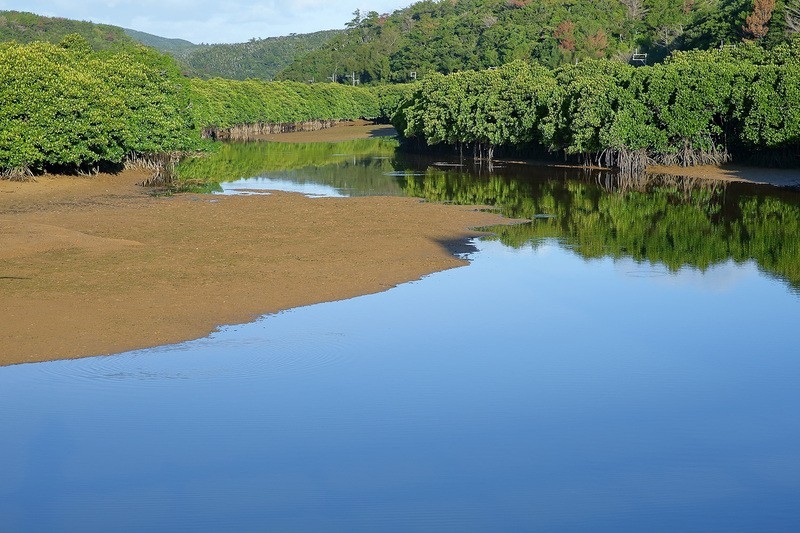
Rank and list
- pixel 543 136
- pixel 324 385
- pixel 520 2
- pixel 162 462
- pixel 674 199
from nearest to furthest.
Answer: pixel 162 462 → pixel 324 385 → pixel 674 199 → pixel 543 136 → pixel 520 2

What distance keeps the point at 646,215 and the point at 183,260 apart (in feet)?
51.0

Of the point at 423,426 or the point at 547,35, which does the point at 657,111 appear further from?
the point at 547,35

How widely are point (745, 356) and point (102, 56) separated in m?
43.7

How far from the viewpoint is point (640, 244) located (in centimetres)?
2375

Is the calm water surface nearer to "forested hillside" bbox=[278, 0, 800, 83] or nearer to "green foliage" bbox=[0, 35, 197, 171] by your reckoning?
"green foliage" bbox=[0, 35, 197, 171]

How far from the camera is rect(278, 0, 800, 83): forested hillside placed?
2926 inches

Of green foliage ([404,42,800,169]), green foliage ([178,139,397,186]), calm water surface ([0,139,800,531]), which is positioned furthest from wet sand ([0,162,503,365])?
green foliage ([404,42,800,169])

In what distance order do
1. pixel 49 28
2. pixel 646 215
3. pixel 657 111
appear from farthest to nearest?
pixel 49 28
pixel 657 111
pixel 646 215

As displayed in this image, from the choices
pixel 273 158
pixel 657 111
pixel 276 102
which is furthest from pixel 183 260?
pixel 276 102

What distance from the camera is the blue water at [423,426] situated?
8703 millimetres

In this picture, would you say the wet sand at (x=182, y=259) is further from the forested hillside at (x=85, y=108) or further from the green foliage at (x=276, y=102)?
the green foliage at (x=276, y=102)

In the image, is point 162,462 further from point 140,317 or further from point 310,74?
point 310,74

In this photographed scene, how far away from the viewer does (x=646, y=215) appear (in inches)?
1148

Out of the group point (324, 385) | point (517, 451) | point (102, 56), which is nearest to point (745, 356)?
point (517, 451)
